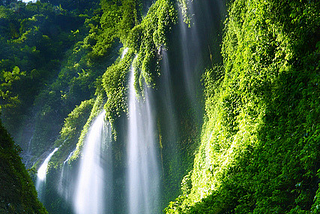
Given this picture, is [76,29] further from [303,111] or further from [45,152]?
[303,111]

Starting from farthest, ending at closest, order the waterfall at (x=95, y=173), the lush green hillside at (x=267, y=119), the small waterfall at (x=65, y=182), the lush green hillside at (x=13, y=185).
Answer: the small waterfall at (x=65, y=182), the waterfall at (x=95, y=173), the lush green hillside at (x=13, y=185), the lush green hillside at (x=267, y=119)

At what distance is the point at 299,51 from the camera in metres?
4.75

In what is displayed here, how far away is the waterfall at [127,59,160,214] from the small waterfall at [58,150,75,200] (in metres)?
4.66

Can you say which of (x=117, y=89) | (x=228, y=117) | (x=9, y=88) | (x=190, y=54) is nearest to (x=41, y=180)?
(x=117, y=89)

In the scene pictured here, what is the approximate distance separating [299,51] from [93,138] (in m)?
10.6

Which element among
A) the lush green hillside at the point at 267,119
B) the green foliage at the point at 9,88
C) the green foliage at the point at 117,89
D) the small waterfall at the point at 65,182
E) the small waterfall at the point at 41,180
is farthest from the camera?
the green foliage at the point at 9,88

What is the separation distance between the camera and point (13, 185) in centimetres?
465

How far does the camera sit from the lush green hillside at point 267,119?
408cm

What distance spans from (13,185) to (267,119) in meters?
4.61

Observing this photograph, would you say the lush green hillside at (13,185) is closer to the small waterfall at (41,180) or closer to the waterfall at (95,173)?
the waterfall at (95,173)

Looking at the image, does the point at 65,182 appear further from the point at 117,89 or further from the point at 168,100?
the point at 168,100

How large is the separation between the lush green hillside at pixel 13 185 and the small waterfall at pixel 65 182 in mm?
9738

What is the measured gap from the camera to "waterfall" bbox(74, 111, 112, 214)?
41.8 ft

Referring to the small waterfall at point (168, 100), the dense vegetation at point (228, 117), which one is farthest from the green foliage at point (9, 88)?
the small waterfall at point (168, 100)
